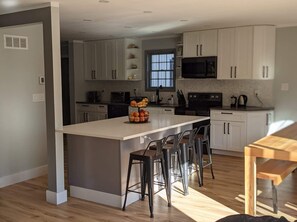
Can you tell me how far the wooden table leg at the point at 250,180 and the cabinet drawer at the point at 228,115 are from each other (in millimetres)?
2983

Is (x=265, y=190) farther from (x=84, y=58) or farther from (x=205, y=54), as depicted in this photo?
(x=84, y=58)

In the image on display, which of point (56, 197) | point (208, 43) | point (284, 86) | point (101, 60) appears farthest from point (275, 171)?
point (101, 60)

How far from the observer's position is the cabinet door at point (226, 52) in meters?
6.36

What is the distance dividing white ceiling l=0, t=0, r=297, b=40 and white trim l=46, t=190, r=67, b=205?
219cm

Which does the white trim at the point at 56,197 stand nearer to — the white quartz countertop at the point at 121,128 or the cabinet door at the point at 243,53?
the white quartz countertop at the point at 121,128

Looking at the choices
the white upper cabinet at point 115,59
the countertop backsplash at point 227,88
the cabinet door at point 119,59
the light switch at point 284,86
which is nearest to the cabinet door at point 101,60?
the white upper cabinet at point 115,59

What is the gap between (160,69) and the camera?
775 centimetres

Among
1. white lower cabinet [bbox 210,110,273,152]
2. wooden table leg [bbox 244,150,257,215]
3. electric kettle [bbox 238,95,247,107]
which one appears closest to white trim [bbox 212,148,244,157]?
white lower cabinet [bbox 210,110,273,152]

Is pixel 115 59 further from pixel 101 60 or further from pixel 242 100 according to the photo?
pixel 242 100

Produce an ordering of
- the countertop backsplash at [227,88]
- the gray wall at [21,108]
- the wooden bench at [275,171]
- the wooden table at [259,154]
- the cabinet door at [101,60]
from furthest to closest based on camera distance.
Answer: the cabinet door at [101,60] < the countertop backsplash at [227,88] < the gray wall at [21,108] < the wooden bench at [275,171] < the wooden table at [259,154]

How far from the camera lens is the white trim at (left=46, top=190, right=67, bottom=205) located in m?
4.07

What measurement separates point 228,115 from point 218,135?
436 mm

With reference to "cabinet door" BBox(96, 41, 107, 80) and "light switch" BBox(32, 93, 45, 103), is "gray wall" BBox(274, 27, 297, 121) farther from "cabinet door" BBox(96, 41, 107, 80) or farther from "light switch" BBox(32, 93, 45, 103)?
"light switch" BBox(32, 93, 45, 103)

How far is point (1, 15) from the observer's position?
4.47 metres
